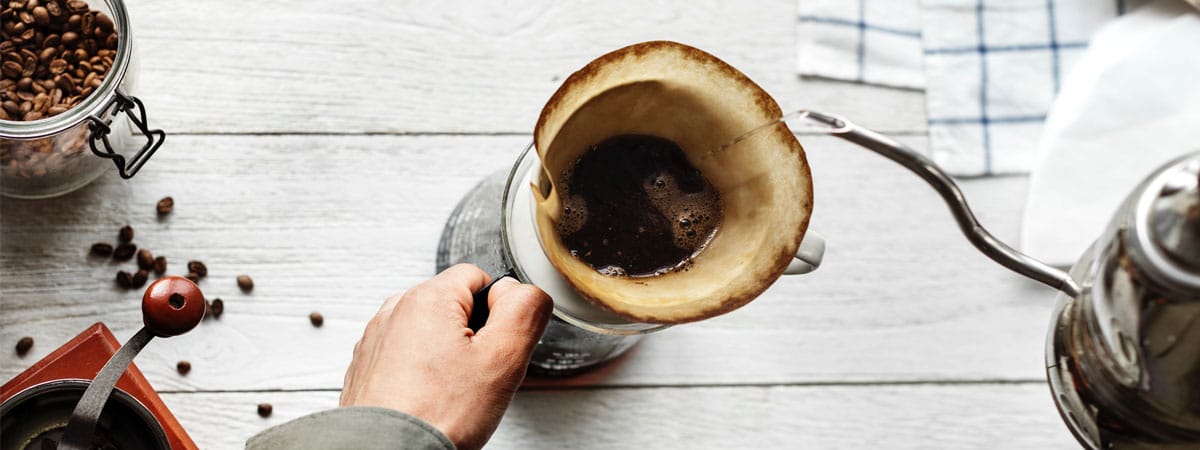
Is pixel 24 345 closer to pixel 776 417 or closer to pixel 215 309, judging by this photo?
pixel 215 309

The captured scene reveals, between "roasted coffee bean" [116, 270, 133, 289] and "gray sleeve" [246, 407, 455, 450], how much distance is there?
32 cm

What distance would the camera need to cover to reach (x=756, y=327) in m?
0.89

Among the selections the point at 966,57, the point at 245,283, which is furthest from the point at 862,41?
the point at 245,283

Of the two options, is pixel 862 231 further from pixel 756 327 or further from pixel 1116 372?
pixel 1116 372

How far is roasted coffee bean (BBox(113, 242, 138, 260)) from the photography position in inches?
33.1

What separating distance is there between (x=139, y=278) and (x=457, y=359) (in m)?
0.38

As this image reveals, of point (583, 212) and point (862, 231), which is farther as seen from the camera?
point (862, 231)

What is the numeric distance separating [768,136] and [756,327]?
356 millimetres

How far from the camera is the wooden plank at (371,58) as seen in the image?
0.87 m

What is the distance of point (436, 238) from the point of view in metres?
0.88

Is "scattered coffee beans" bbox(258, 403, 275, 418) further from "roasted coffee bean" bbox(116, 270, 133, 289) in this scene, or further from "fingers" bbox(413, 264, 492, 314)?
"fingers" bbox(413, 264, 492, 314)

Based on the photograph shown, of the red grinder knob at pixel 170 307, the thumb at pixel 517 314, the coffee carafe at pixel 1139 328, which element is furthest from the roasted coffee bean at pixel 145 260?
the coffee carafe at pixel 1139 328

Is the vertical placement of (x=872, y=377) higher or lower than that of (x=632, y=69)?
lower

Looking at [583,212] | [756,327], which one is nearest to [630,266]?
[583,212]
